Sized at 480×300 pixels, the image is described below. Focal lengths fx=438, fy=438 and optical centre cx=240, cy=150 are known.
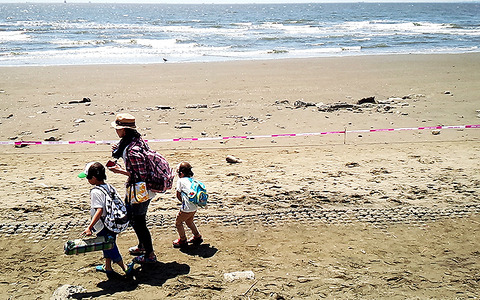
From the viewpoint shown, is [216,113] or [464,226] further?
[216,113]

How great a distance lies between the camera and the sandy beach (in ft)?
14.8

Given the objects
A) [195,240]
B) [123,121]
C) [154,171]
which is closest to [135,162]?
[154,171]

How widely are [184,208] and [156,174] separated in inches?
25.1

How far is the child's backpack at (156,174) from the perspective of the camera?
178 inches

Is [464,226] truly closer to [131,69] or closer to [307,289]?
[307,289]

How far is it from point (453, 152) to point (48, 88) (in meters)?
13.0

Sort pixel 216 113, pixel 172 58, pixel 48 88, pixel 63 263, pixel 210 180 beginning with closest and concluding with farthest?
pixel 63 263
pixel 210 180
pixel 216 113
pixel 48 88
pixel 172 58

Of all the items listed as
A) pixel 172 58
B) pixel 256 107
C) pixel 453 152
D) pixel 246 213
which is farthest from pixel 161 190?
pixel 172 58

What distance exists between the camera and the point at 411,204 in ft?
20.6

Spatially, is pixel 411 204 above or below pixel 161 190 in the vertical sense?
below

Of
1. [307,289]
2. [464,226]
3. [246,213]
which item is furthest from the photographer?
[246,213]

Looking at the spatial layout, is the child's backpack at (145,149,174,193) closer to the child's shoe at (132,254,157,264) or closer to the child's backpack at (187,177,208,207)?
the child's backpack at (187,177,208,207)

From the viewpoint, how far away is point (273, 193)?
21.8 ft

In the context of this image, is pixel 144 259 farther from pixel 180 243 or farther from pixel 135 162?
pixel 135 162
